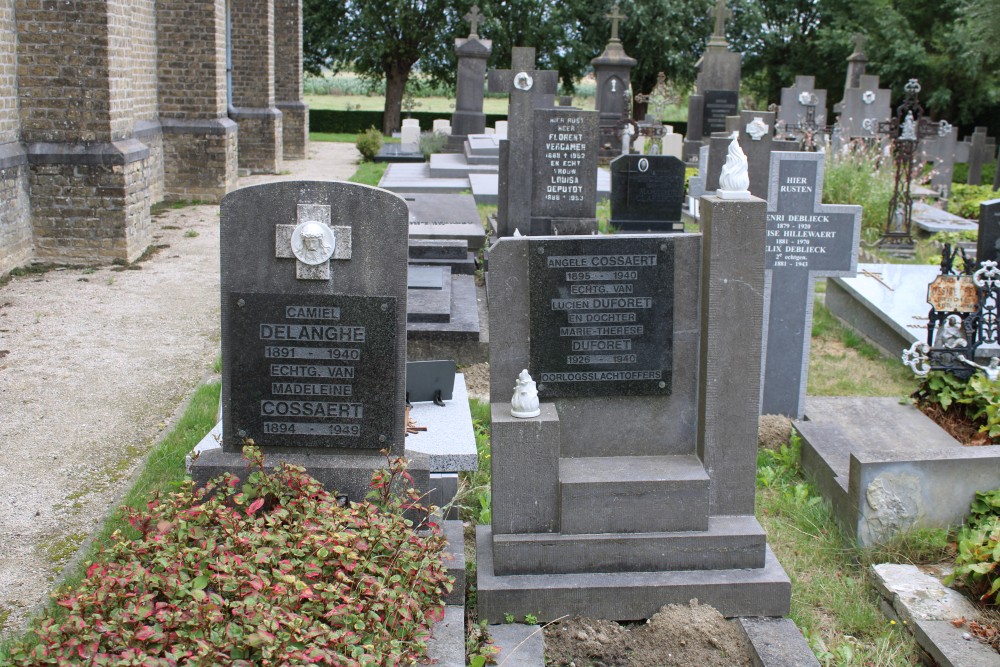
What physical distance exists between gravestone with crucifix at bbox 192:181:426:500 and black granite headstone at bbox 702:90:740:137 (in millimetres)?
19022

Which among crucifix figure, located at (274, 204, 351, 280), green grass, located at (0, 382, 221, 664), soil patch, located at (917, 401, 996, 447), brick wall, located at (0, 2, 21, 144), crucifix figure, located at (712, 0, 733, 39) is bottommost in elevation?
green grass, located at (0, 382, 221, 664)

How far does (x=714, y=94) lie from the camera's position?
72.9ft

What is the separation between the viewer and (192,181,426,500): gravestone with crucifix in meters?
4.15

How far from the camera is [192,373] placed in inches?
295

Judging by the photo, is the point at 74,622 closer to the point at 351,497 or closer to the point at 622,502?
the point at 351,497

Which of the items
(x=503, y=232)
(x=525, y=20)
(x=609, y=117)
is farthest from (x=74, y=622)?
(x=525, y=20)

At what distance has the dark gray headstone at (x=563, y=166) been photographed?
1048cm

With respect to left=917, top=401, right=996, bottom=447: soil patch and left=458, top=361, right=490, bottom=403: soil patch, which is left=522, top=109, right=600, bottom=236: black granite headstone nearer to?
left=458, top=361, right=490, bottom=403: soil patch

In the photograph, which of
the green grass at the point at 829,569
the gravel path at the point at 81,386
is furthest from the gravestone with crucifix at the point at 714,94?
the green grass at the point at 829,569

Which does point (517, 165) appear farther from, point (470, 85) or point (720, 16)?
point (720, 16)

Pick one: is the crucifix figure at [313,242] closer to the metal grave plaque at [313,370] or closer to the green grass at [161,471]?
the metal grave plaque at [313,370]

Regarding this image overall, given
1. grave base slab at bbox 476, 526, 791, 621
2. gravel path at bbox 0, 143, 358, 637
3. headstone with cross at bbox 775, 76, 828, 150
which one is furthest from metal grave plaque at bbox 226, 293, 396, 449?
headstone with cross at bbox 775, 76, 828, 150

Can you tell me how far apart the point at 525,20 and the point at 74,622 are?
99.7 feet

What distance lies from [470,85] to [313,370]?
2037 centimetres
